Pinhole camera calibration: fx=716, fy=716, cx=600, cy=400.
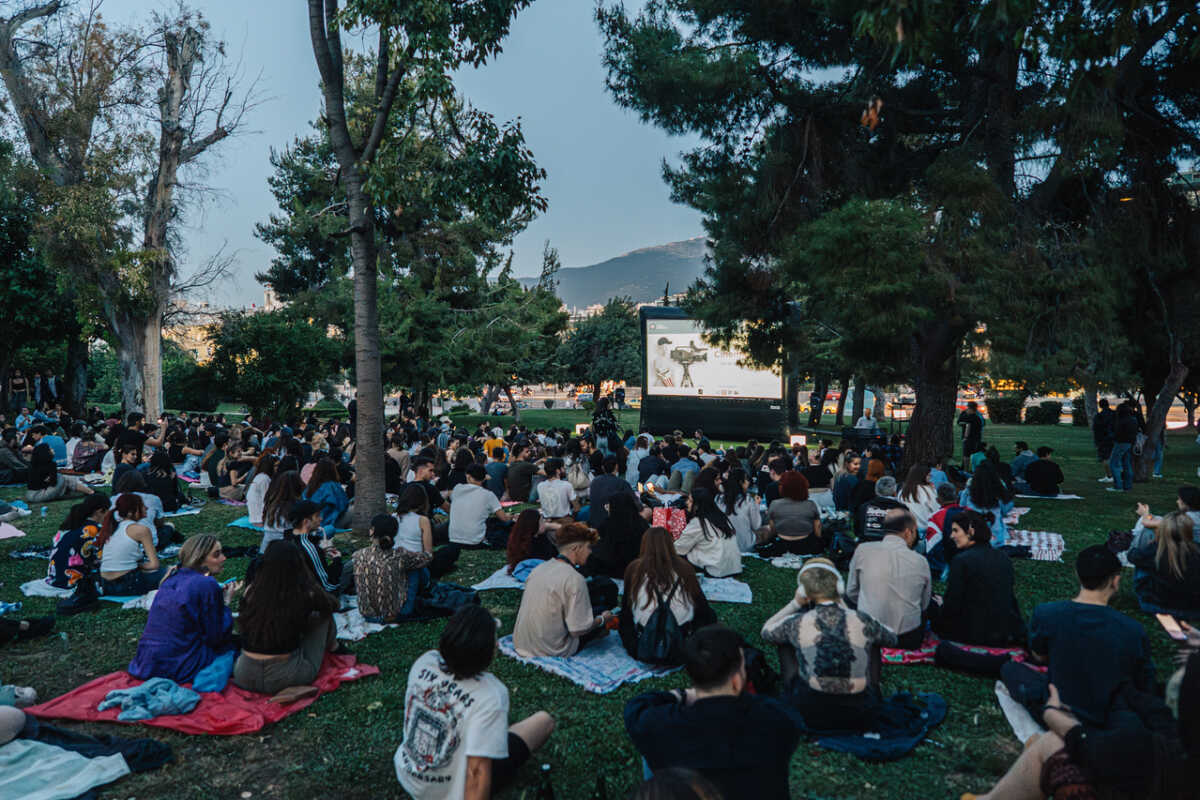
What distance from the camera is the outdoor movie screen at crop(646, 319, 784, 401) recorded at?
2530cm

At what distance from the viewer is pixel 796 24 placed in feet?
38.1

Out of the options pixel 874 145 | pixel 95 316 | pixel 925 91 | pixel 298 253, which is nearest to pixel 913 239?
pixel 874 145

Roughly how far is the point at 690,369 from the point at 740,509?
58.9 feet

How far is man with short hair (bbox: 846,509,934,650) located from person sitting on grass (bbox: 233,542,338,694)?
3726 mm

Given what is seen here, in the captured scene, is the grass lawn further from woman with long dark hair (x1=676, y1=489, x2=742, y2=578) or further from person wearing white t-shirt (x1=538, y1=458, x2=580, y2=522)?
person wearing white t-shirt (x1=538, y1=458, x2=580, y2=522)

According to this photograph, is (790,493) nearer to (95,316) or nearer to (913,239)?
(913,239)

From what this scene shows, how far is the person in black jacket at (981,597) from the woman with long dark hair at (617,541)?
9.47 feet

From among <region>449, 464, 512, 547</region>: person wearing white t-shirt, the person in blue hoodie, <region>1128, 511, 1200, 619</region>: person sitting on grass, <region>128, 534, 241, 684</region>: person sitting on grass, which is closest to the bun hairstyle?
<region>1128, 511, 1200, 619</region>: person sitting on grass

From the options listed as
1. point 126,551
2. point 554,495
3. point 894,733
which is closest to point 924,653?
point 894,733

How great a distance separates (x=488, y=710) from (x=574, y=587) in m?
2.15

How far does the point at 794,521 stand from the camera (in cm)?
814

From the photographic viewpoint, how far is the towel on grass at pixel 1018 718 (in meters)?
4.08

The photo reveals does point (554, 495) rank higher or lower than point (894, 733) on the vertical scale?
higher

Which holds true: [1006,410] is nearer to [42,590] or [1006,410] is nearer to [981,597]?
[981,597]
